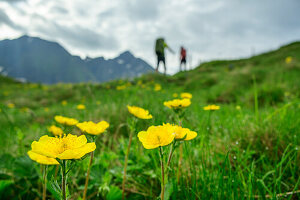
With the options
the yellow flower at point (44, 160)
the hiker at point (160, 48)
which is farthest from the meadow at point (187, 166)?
the hiker at point (160, 48)

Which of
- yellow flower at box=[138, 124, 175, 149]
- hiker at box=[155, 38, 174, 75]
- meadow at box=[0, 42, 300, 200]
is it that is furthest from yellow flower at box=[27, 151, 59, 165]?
hiker at box=[155, 38, 174, 75]

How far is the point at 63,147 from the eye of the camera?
1.56ft

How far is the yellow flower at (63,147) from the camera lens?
0.39 metres

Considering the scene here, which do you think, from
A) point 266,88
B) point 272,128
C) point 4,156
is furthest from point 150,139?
point 266,88

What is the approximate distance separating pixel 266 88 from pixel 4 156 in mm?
5264

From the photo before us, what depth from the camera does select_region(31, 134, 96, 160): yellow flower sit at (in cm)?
39

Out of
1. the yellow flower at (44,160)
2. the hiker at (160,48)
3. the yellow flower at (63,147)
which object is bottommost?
the yellow flower at (44,160)

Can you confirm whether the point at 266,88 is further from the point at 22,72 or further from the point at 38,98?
the point at 22,72

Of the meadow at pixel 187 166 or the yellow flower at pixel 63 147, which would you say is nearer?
the yellow flower at pixel 63 147

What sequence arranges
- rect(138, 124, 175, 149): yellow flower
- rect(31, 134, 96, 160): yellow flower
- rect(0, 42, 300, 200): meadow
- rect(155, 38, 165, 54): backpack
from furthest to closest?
rect(155, 38, 165, 54): backpack
rect(0, 42, 300, 200): meadow
rect(138, 124, 175, 149): yellow flower
rect(31, 134, 96, 160): yellow flower

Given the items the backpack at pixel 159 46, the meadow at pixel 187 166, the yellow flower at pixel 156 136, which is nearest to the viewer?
the yellow flower at pixel 156 136

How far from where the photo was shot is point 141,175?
115 cm

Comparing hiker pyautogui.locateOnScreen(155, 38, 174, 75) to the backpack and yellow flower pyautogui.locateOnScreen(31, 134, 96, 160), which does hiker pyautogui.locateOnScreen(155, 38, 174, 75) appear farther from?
yellow flower pyautogui.locateOnScreen(31, 134, 96, 160)

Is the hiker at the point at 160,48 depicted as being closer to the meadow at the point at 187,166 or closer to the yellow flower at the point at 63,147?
the meadow at the point at 187,166
